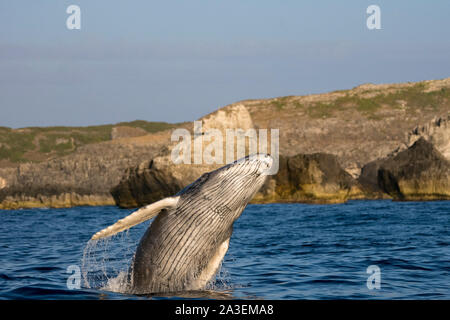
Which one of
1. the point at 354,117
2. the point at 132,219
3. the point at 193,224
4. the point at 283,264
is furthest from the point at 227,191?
the point at 354,117

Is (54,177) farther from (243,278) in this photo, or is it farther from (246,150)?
(243,278)

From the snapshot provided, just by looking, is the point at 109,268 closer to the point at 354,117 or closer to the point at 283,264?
the point at 283,264

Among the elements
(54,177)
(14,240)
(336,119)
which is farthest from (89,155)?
(14,240)

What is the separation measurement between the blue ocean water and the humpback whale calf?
1.31ft

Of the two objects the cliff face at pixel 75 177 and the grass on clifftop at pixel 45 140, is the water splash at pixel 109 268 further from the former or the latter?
the grass on clifftop at pixel 45 140

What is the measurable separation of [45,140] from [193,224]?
127 meters

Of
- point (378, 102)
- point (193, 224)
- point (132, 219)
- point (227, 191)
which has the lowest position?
point (193, 224)

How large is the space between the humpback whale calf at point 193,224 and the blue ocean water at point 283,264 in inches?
15.7

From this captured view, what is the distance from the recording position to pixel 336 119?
283 feet

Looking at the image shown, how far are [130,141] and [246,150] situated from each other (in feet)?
92.3

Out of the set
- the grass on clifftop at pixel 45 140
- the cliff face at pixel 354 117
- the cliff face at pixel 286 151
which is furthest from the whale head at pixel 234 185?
the grass on clifftop at pixel 45 140

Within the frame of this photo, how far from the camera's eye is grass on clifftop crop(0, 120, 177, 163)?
11812 cm

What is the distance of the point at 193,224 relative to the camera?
7.72 m
